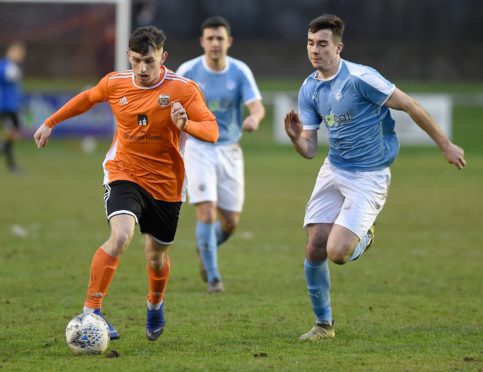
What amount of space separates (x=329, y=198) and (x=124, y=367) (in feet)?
6.64

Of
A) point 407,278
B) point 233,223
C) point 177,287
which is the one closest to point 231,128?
point 233,223

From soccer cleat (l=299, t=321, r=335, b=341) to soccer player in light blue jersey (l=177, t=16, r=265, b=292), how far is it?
2374 mm

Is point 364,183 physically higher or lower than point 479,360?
higher

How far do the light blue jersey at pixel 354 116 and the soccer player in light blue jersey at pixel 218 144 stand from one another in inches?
90.5

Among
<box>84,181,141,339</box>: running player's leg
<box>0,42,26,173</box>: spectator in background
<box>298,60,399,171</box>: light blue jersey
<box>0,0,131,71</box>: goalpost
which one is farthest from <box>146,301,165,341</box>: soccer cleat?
<box>0,0,131,71</box>: goalpost

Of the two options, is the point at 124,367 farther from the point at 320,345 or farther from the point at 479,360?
the point at 479,360

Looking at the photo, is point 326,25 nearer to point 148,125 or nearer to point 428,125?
point 428,125

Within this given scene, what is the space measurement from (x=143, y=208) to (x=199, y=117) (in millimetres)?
711

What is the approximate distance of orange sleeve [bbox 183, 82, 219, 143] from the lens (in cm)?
680

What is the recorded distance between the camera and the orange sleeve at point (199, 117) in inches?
268

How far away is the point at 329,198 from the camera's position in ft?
24.2

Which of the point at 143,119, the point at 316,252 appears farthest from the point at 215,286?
the point at 143,119

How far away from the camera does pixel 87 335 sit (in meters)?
6.45

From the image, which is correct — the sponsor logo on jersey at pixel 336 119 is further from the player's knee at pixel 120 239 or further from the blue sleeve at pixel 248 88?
the blue sleeve at pixel 248 88
